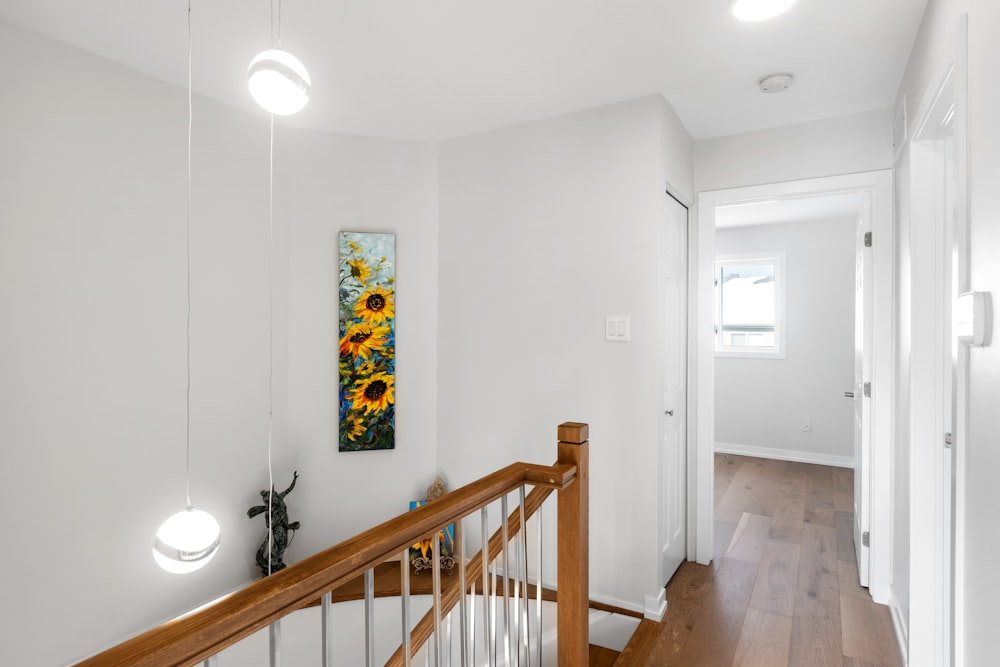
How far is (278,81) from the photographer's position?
1390 millimetres

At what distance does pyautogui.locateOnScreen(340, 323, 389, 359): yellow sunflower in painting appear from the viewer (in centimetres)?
319

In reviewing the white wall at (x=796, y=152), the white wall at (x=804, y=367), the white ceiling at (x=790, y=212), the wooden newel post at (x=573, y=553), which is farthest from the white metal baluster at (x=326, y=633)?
the white wall at (x=804, y=367)

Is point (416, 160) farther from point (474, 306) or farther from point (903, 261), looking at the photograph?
point (903, 261)

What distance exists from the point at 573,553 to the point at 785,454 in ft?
14.7

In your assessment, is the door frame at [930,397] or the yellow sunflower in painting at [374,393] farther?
the yellow sunflower in painting at [374,393]

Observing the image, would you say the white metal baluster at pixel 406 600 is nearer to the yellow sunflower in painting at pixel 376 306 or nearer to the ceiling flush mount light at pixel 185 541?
the ceiling flush mount light at pixel 185 541

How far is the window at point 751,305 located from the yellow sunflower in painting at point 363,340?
12.4ft

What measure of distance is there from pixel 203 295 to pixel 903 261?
332 cm

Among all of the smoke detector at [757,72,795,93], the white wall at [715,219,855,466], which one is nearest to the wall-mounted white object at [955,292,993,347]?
the smoke detector at [757,72,795,93]

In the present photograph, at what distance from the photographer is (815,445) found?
5.09m

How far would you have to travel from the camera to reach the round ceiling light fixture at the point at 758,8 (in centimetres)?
181

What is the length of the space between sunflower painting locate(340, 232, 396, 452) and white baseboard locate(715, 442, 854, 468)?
3795 mm

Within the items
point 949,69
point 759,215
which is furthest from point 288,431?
point 759,215

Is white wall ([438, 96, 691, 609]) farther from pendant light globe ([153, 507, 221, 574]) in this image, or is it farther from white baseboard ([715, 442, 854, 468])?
white baseboard ([715, 442, 854, 468])
